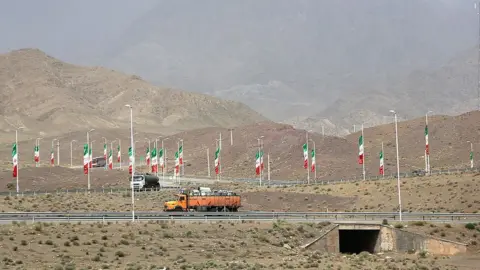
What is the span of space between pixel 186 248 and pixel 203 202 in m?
28.5

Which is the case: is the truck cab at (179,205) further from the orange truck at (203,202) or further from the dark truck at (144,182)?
the dark truck at (144,182)

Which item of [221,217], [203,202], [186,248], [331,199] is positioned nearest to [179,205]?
[203,202]

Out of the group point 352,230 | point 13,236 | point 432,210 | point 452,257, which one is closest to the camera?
point 13,236

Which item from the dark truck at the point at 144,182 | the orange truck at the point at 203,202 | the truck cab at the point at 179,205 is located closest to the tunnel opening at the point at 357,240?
the orange truck at the point at 203,202

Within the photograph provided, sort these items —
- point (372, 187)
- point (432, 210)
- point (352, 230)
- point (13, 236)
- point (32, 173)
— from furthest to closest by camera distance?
point (32, 173), point (372, 187), point (432, 210), point (352, 230), point (13, 236)

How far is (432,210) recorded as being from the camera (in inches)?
3848

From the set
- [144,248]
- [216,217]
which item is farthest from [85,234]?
[216,217]

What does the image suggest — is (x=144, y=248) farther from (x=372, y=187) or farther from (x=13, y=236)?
A: (x=372, y=187)

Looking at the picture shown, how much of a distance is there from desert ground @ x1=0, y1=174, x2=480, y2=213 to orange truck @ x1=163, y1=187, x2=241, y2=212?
394 inches

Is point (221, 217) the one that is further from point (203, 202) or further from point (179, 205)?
point (179, 205)

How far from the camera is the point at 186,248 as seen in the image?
60.2 m

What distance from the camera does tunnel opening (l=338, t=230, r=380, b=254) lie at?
7269 cm

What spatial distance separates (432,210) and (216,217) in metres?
28.9

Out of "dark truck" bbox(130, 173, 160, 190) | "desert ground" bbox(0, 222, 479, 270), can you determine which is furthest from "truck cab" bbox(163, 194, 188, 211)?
"dark truck" bbox(130, 173, 160, 190)
